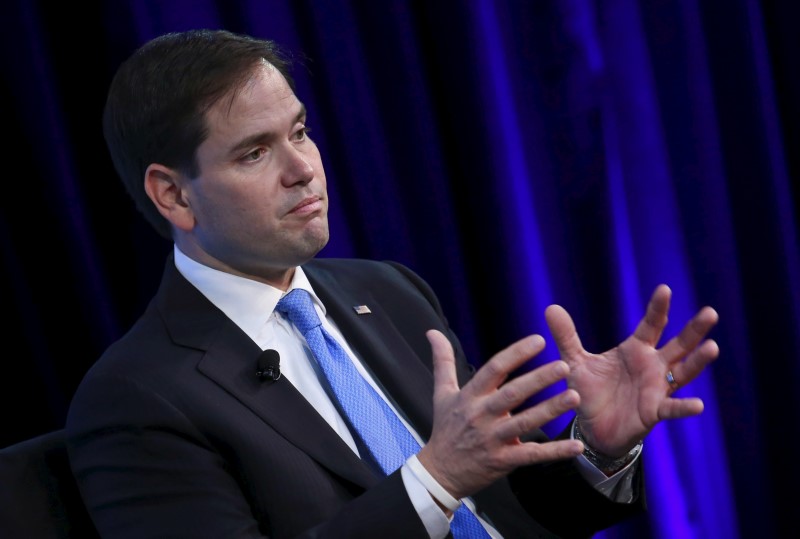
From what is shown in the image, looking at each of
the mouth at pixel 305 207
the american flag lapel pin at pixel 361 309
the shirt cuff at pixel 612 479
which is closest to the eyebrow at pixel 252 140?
the mouth at pixel 305 207

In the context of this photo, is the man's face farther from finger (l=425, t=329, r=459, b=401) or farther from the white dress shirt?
finger (l=425, t=329, r=459, b=401)

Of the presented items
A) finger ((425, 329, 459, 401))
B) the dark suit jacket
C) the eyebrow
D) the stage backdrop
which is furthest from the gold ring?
the stage backdrop

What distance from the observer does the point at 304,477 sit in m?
1.62

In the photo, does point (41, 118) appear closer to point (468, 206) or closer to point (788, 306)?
point (468, 206)

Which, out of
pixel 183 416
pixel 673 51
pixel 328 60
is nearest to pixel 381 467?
pixel 183 416

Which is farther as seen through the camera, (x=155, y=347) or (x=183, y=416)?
(x=155, y=347)

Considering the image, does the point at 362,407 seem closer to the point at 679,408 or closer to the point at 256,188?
the point at 256,188

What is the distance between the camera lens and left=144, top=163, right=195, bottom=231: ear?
1.84 metres

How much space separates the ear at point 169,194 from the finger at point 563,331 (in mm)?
697

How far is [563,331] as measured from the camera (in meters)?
1.62

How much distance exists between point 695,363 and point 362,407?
0.58m

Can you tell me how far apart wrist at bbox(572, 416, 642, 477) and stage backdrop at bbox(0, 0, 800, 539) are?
3.14ft

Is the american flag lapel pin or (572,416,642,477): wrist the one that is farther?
the american flag lapel pin

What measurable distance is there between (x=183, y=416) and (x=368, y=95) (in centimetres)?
123
